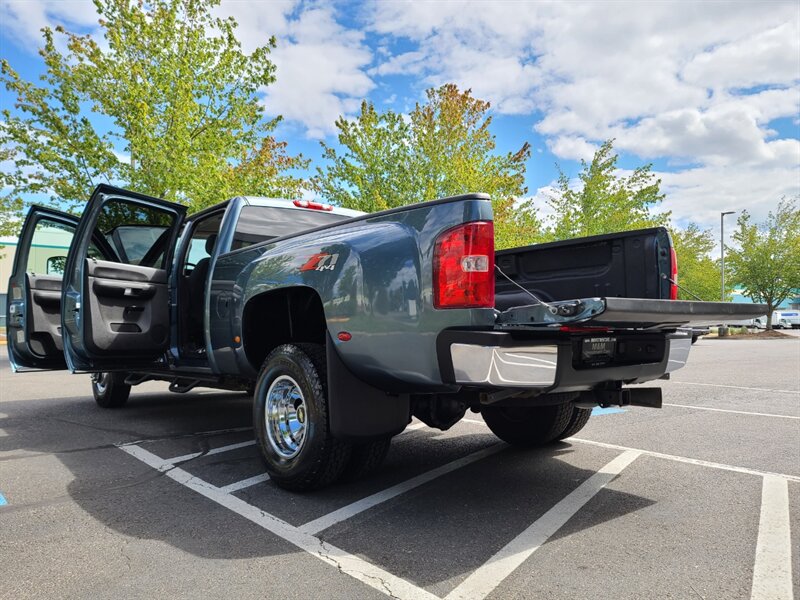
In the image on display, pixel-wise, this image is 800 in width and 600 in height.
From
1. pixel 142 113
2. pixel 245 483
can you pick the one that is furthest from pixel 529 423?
pixel 142 113

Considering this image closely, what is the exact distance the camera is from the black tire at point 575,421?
4.66 metres

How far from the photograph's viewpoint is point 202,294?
5.44 m

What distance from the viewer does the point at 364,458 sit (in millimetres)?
3664

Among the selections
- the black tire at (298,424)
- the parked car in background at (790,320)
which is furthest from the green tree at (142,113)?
the parked car in background at (790,320)

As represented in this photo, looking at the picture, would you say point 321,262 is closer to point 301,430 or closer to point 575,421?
point 301,430

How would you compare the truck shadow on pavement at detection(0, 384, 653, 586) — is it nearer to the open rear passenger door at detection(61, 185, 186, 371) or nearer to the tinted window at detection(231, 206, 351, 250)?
the open rear passenger door at detection(61, 185, 186, 371)

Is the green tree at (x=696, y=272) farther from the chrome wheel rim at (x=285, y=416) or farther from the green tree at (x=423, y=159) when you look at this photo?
the chrome wheel rim at (x=285, y=416)

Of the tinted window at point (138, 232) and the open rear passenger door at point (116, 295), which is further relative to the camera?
the tinted window at point (138, 232)

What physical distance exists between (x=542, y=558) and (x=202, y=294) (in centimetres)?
404

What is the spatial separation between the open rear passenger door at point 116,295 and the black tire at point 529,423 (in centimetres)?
318

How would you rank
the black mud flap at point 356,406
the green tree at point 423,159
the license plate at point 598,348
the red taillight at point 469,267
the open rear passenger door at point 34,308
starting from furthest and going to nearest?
the green tree at point 423,159, the open rear passenger door at point 34,308, the black mud flap at point 356,406, the license plate at point 598,348, the red taillight at point 469,267

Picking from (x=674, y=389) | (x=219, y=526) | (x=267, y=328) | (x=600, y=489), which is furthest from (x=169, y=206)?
(x=674, y=389)

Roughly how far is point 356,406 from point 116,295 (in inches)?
116

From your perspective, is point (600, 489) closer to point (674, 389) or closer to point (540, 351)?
point (540, 351)
